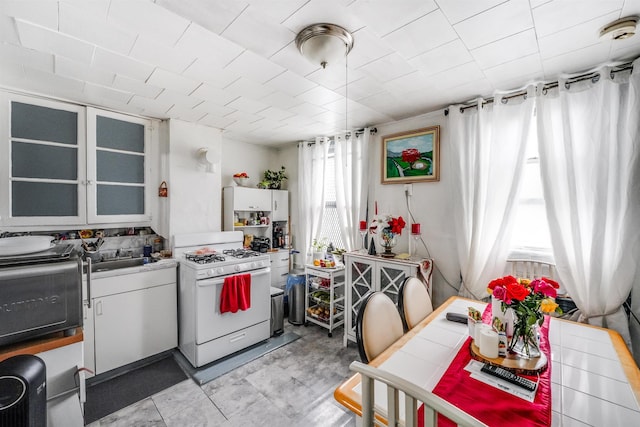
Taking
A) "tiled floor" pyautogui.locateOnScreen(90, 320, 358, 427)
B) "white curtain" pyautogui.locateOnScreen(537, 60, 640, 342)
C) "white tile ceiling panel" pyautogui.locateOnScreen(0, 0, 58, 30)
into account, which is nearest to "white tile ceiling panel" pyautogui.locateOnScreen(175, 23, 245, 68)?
"white tile ceiling panel" pyautogui.locateOnScreen(0, 0, 58, 30)

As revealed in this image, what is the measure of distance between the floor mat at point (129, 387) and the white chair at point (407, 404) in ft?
7.03

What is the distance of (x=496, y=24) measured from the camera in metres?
1.42

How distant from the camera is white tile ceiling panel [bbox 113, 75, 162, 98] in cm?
208

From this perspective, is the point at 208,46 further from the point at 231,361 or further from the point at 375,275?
the point at 231,361

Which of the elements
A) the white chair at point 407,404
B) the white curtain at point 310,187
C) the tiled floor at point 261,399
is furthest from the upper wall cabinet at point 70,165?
the white chair at point 407,404

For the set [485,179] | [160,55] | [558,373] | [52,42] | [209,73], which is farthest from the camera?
[485,179]

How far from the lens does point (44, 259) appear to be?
1.33m

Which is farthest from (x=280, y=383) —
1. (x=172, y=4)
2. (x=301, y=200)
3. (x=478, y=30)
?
(x=478, y=30)

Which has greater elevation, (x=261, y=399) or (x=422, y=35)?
(x=422, y=35)

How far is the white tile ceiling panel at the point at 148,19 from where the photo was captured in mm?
1311

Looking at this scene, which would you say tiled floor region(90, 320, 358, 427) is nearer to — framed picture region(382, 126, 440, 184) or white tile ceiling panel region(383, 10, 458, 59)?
framed picture region(382, 126, 440, 184)

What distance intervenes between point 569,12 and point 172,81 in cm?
256

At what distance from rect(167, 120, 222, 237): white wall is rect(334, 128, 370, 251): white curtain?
1.54 meters

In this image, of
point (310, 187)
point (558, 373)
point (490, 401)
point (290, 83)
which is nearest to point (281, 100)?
point (290, 83)
